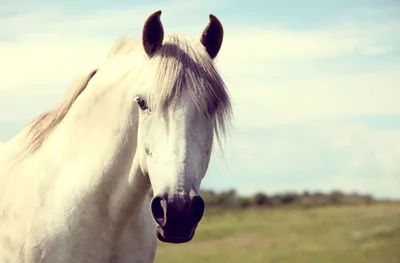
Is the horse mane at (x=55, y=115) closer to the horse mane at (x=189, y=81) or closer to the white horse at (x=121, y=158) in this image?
the white horse at (x=121, y=158)

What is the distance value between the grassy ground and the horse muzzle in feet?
30.4

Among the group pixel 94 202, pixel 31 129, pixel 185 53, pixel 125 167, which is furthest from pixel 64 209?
pixel 185 53

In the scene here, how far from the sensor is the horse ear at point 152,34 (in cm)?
319

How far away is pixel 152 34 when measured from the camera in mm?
3225

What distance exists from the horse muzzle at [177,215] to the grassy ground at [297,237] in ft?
30.4

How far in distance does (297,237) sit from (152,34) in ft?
38.7

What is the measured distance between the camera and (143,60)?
3291mm

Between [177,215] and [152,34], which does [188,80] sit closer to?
[152,34]

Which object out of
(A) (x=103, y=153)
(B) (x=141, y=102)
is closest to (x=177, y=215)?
(B) (x=141, y=102)

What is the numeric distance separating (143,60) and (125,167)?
0.54 m

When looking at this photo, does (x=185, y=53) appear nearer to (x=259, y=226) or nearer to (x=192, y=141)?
(x=192, y=141)

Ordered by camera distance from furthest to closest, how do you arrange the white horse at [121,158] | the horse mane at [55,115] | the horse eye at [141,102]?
1. the horse mane at [55,115]
2. the horse eye at [141,102]
3. the white horse at [121,158]

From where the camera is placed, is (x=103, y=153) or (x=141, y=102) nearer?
(x=141, y=102)

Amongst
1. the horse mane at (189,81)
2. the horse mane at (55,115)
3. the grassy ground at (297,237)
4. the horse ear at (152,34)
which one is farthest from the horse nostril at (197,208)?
the grassy ground at (297,237)
